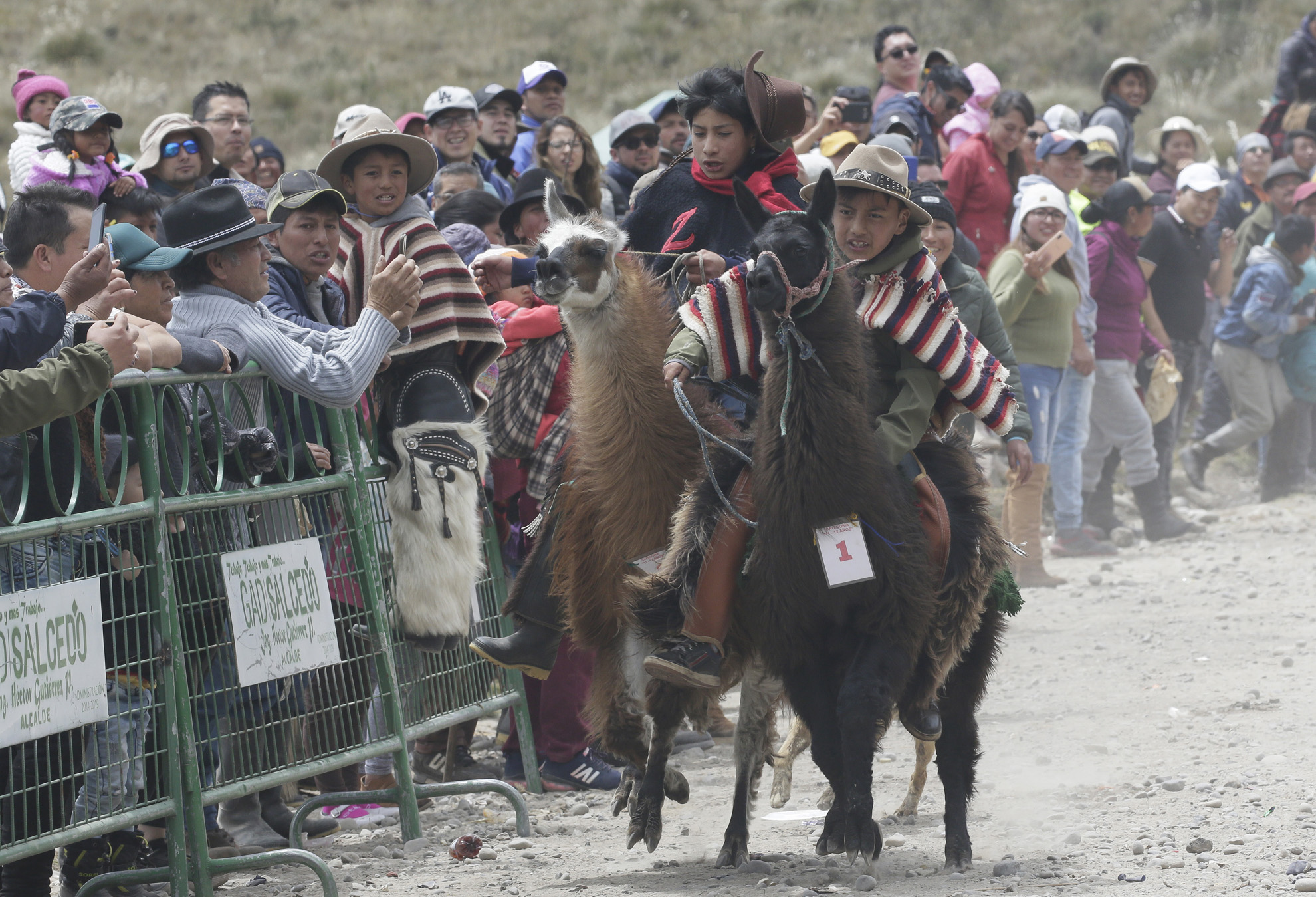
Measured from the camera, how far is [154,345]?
4297 mm

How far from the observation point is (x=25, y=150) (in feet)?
24.9

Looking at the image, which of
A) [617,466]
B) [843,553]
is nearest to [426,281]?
[617,466]

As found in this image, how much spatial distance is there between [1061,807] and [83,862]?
3437 mm

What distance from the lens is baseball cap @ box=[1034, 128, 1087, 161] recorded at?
431 inches

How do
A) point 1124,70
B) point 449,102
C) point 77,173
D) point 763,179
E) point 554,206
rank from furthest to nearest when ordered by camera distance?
point 1124,70 < point 449,102 < point 77,173 < point 763,179 < point 554,206

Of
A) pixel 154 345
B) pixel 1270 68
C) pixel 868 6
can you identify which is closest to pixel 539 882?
pixel 154 345

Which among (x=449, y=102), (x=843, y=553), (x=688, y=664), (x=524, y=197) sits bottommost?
(x=688, y=664)

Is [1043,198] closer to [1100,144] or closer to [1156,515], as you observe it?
[1100,144]

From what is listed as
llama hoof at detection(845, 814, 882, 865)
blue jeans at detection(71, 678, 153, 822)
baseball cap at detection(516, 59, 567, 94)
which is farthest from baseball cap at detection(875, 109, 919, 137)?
blue jeans at detection(71, 678, 153, 822)

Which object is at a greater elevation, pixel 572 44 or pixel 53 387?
pixel 572 44

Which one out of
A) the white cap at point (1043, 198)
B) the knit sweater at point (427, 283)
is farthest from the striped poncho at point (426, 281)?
the white cap at point (1043, 198)

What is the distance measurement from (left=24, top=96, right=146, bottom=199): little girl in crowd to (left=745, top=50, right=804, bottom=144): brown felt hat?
3422mm

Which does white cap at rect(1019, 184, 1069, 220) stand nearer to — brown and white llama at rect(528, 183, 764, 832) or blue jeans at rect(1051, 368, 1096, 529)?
blue jeans at rect(1051, 368, 1096, 529)

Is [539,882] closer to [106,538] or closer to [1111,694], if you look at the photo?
[106,538]
